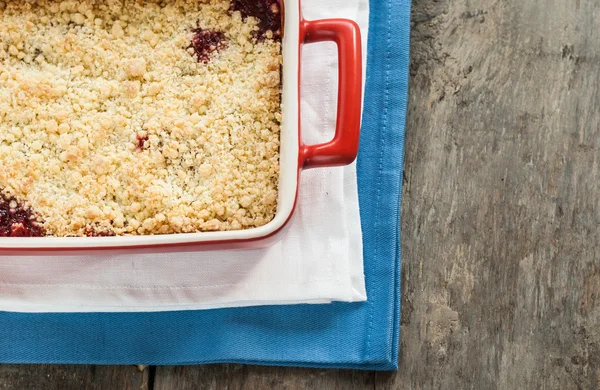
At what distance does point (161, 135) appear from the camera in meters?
1.03

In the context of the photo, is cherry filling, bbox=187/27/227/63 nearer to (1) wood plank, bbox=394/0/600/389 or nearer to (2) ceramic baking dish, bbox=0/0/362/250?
(2) ceramic baking dish, bbox=0/0/362/250

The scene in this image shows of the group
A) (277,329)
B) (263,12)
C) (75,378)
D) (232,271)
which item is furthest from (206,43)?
(75,378)

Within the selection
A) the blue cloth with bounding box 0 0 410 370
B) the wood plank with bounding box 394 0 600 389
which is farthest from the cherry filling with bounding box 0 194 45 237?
the wood plank with bounding box 394 0 600 389

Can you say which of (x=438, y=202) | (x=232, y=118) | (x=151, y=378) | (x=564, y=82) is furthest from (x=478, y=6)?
(x=151, y=378)

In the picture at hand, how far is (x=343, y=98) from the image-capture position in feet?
3.10

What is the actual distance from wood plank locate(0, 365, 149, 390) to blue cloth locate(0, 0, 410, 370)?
0.11ft

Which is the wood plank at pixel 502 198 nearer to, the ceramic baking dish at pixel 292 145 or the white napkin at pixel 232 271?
the white napkin at pixel 232 271

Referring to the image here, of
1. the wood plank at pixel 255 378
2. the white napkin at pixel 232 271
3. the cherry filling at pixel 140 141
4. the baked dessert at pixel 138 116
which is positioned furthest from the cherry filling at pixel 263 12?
the wood plank at pixel 255 378

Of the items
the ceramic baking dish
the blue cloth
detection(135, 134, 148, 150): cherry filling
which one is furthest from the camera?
the blue cloth

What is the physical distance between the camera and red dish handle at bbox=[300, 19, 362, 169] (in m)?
0.94

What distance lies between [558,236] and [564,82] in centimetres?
27

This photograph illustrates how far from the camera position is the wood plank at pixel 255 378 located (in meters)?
1.19

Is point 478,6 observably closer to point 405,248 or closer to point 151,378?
point 405,248

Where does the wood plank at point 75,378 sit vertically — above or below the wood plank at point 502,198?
below
